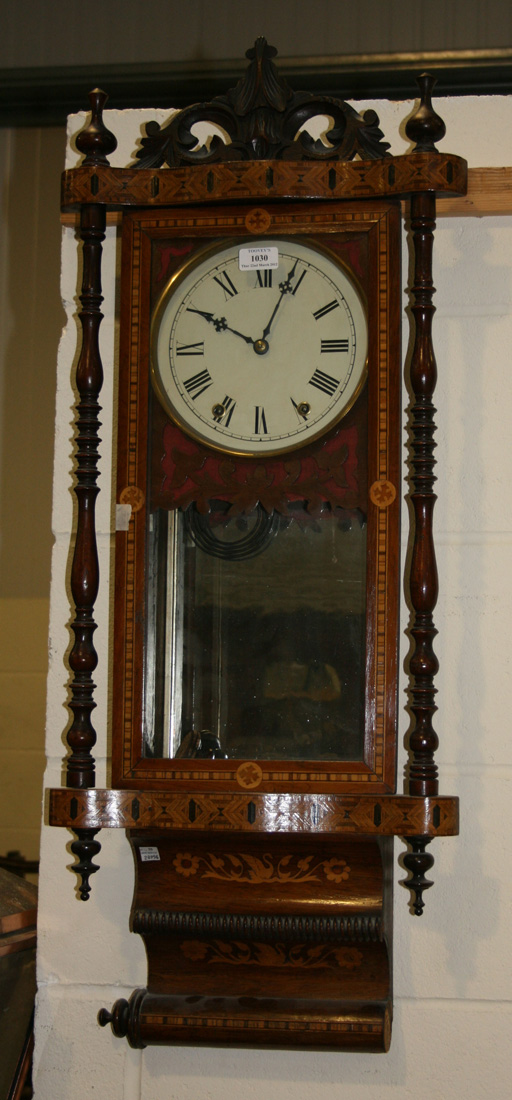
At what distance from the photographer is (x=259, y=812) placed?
1437mm

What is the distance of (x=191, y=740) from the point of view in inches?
59.7

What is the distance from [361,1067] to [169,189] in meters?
1.29

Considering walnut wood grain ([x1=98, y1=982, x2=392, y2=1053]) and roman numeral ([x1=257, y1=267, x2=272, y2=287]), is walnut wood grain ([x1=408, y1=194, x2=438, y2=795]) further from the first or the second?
walnut wood grain ([x1=98, y1=982, x2=392, y2=1053])

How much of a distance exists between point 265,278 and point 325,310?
0.10 metres

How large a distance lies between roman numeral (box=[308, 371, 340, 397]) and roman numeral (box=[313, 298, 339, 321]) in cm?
8

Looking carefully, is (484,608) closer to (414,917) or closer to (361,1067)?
(414,917)

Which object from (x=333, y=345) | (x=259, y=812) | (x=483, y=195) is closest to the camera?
(x=259, y=812)

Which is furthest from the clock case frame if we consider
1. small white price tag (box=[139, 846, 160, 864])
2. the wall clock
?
small white price tag (box=[139, 846, 160, 864])

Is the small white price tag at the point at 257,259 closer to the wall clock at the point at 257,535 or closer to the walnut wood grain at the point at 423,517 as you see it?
the wall clock at the point at 257,535

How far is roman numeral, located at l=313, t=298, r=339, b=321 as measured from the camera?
1.54 metres

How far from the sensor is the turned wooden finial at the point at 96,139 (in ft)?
5.14

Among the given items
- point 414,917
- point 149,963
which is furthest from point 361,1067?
point 149,963

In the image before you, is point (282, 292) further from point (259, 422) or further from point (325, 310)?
point (259, 422)

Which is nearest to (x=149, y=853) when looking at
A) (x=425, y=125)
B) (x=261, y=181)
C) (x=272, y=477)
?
(x=272, y=477)
